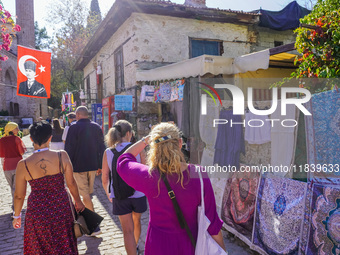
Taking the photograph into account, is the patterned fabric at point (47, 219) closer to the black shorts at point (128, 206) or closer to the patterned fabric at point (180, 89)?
the black shorts at point (128, 206)

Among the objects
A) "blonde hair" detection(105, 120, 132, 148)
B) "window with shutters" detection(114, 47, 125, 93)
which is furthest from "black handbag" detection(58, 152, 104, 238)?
"window with shutters" detection(114, 47, 125, 93)

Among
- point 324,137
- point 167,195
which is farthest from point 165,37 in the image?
point 167,195

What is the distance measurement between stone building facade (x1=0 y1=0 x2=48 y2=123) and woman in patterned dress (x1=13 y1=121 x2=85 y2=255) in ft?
84.3

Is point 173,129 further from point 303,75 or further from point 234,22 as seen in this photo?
point 234,22

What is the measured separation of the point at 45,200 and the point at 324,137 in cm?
317

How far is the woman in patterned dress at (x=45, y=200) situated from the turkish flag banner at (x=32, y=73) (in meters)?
4.84

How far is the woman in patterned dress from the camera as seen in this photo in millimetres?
2783

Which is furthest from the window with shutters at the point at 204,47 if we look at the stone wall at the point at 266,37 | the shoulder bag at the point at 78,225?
the shoulder bag at the point at 78,225

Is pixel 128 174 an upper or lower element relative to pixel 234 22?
lower

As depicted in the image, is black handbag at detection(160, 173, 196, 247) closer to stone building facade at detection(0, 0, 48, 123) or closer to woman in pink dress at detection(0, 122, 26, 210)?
woman in pink dress at detection(0, 122, 26, 210)

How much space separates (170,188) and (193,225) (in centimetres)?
34

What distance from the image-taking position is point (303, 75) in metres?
3.41

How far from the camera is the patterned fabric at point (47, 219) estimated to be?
9.12 ft

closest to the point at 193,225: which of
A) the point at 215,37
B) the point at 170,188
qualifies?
the point at 170,188
